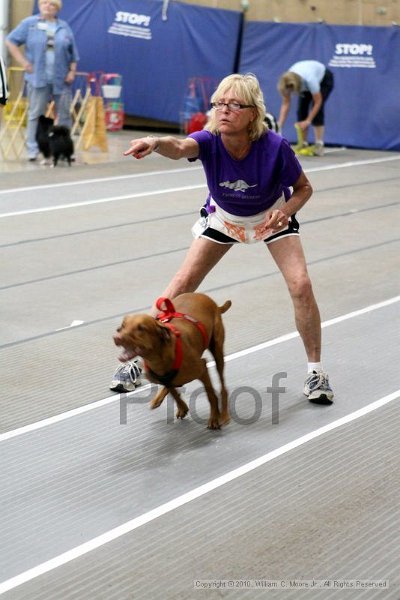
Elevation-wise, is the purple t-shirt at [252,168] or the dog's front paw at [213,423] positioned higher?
the purple t-shirt at [252,168]

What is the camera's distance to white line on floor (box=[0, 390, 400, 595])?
12.2 feet

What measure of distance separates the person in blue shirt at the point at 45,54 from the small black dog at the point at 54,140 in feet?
0.92

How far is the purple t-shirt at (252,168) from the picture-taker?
5211 millimetres

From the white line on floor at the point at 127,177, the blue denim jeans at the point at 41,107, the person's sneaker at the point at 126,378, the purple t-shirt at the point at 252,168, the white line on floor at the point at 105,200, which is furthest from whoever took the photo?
the blue denim jeans at the point at 41,107

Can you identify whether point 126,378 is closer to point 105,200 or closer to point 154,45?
point 105,200

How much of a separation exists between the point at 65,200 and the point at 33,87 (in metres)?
3.58

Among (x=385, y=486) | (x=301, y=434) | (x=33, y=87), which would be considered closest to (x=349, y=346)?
(x=301, y=434)

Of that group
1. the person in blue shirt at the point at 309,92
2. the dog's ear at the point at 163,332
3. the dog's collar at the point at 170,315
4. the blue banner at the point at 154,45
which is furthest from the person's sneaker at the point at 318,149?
the dog's ear at the point at 163,332

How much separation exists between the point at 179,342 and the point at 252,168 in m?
1.03

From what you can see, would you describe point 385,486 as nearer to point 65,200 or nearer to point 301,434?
point 301,434

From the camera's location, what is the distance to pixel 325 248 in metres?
9.73

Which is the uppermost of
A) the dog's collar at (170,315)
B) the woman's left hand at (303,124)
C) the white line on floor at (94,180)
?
the dog's collar at (170,315)

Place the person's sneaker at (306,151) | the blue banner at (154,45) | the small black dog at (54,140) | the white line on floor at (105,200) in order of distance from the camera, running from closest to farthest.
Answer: the white line on floor at (105,200) < the small black dog at (54,140) < the person's sneaker at (306,151) < the blue banner at (154,45)

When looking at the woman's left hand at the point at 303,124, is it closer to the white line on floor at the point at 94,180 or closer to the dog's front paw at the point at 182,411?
the white line on floor at the point at 94,180
